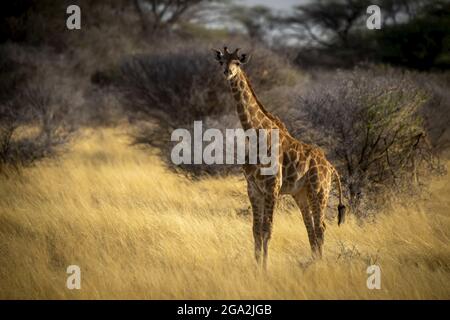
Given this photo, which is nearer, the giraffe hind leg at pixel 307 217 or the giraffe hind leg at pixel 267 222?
the giraffe hind leg at pixel 267 222

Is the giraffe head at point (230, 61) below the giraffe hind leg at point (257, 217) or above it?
above

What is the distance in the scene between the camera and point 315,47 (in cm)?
2895

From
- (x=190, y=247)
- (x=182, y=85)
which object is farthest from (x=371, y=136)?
(x=182, y=85)

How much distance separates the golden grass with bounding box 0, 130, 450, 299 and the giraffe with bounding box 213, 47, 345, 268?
0.37 meters

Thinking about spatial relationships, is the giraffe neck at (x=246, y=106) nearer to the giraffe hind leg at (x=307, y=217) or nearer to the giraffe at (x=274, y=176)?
the giraffe at (x=274, y=176)

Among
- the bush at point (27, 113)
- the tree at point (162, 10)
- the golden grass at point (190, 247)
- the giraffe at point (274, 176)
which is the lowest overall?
the golden grass at point (190, 247)

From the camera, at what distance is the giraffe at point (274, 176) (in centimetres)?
624

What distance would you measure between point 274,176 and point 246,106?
33.5 inches

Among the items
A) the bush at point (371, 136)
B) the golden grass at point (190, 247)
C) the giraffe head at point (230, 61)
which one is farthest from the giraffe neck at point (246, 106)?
the bush at point (371, 136)

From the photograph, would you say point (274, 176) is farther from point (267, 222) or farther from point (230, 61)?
point (230, 61)

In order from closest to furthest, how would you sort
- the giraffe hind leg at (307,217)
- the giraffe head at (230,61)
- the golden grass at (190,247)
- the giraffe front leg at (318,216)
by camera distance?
the golden grass at (190,247) < the giraffe head at (230,61) < the giraffe front leg at (318,216) < the giraffe hind leg at (307,217)

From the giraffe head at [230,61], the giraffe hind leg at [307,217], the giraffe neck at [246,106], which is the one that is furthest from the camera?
the giraffe hind leg at [307,217]

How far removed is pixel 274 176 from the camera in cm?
621
